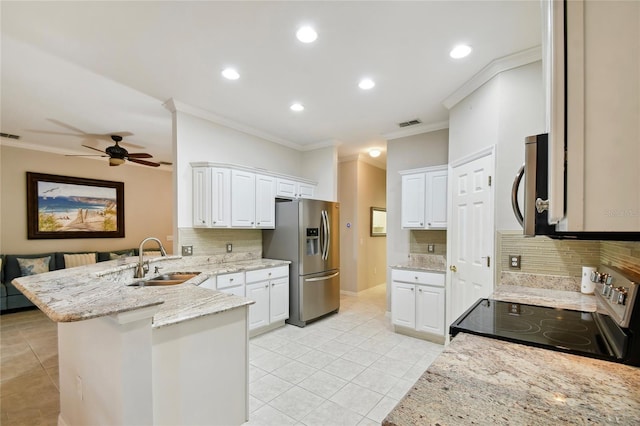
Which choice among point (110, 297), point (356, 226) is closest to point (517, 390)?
point (110, 297)

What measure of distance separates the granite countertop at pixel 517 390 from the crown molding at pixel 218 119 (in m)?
3.74

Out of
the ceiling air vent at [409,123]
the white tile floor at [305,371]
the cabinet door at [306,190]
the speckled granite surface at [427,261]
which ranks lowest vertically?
the white tile floor at [305,371]

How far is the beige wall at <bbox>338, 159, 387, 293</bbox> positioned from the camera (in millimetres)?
6070

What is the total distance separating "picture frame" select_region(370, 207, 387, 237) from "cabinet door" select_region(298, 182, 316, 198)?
195 cm

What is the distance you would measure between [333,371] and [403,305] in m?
1.40

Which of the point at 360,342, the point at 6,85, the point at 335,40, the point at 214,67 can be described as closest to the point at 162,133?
the point at 6,85

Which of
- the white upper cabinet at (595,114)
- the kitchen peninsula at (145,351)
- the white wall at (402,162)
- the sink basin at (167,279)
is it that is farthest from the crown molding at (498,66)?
the sink basin at (167,279)

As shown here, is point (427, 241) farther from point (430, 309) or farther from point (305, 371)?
point (305, 371)

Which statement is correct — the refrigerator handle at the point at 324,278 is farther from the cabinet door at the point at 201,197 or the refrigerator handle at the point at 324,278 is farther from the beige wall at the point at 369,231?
the cabinet door at the point at 201,197

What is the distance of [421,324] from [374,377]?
3.92 ft

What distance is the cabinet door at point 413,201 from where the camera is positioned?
12.9 feet

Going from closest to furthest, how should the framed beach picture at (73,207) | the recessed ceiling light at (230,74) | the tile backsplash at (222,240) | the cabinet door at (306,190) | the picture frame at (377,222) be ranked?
1. the recessed ceiling light at (230,74)
2. the tile backsplash at (222,240)
3. the cabinet door at (306,190)
4. the framed beach picture at (73,207)
5. the picture frame at (377,222)

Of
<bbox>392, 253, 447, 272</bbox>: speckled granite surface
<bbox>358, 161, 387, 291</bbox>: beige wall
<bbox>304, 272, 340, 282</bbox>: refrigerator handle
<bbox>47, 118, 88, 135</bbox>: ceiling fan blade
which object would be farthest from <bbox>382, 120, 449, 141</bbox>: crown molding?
<bbox>47, 118, 88, 135</bbox>: ceiling fan blade

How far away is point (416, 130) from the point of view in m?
4.33
